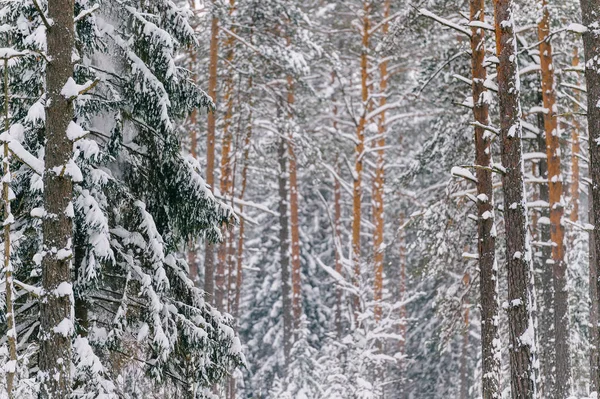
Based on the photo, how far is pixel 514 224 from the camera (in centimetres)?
956

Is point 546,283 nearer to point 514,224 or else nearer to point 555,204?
point 555,204

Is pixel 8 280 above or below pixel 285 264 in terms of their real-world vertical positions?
below

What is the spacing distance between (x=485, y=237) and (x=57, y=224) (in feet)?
21.5

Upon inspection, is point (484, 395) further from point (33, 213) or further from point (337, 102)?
point (337, 102)

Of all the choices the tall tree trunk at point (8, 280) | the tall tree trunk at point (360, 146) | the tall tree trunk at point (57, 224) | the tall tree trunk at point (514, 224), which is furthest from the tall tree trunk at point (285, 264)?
the tall tree trunk at point (8, 280)

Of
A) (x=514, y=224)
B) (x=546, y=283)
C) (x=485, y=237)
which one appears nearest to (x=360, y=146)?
(x=546, y=283)

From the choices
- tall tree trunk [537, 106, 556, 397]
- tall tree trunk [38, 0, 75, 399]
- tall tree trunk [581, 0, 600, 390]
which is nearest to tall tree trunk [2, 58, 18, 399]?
tall tree trunk [38, 0, 75, 399]

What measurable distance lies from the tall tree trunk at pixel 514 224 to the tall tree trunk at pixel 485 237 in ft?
3.28

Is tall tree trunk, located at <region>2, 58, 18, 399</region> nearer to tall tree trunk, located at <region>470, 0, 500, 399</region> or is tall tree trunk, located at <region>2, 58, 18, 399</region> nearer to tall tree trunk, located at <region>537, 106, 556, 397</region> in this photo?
tall tree trunk, located at <region>470, 0, 500, 399</region>

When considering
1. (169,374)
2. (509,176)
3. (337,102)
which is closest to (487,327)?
Result: (509,176)

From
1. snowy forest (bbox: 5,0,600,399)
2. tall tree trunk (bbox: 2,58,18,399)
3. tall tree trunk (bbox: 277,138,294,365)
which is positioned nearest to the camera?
tall tree trunk (bbox: 2,58,18,399)

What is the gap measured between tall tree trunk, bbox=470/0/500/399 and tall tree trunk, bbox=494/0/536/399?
3.28 ft

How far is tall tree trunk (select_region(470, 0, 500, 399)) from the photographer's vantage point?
10906 millimetres

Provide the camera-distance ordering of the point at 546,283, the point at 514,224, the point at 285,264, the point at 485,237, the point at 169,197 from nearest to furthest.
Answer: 1. the point at 514,224
2. the point at 169,197
3. the point at 485,237
4. the point at 546,283
5. the point at 285,264
